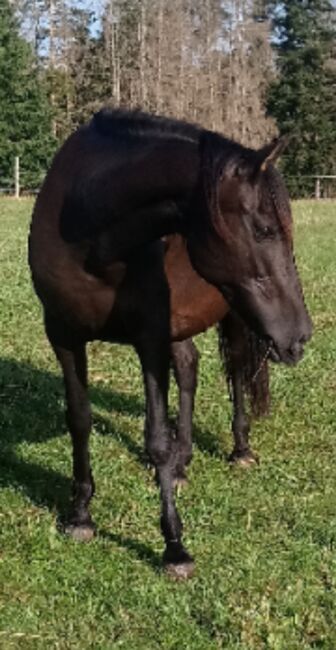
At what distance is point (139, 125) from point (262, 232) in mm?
897

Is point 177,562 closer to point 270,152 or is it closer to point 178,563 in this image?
point 178,563

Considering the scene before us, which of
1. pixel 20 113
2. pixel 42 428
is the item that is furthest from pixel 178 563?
pixel 20 113

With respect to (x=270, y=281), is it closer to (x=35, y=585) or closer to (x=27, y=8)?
(x=35, y=585)

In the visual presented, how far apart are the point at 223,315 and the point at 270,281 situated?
1.84 meters

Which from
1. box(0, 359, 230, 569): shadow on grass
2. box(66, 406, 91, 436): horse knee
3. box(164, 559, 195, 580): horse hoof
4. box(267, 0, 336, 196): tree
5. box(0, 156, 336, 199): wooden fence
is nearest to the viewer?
box(164, 559, 195, 580): horse hoof

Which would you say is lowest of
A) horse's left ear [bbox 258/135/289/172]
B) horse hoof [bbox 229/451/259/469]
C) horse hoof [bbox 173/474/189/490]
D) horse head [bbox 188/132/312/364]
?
horse hoof [bbox 229/451/259/469]

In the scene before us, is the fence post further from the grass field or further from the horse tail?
the horse tail

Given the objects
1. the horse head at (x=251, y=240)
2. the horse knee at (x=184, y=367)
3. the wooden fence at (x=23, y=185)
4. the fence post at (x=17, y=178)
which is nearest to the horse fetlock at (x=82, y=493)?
the horse knee at (x=184, y=367)

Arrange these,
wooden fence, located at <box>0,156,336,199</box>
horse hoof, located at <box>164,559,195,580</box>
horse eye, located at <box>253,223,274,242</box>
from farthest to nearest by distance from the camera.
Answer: wooden fence, located at <box>0,156,336,199</box>, horse hoof, located at <box>164,559,195,580</box>, horse eye, located at <box>253,223,274,242</box>

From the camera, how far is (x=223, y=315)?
16.4 feet

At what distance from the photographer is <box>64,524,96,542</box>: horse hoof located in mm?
4277

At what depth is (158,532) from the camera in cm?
436

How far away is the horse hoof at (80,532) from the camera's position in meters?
4.28

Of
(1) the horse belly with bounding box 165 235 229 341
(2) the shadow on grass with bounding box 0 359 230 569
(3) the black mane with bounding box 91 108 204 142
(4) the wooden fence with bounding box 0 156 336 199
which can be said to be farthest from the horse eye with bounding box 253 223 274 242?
(4) the wooden fence with bounding box 0 156 336 199
